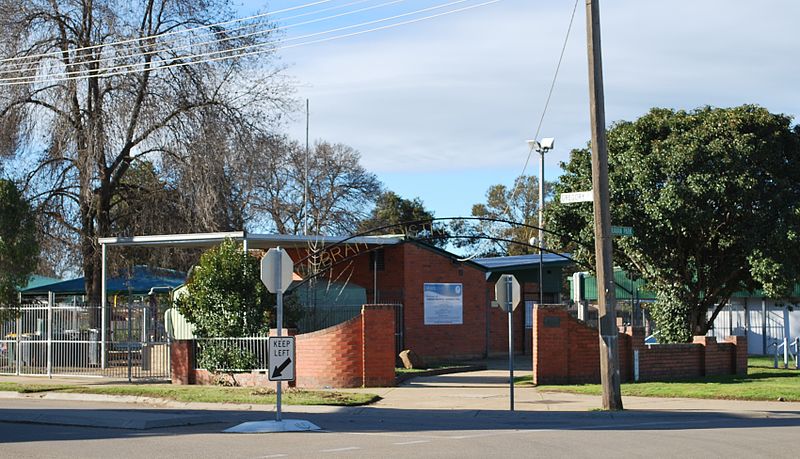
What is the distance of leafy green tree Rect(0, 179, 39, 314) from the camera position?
2947 cm

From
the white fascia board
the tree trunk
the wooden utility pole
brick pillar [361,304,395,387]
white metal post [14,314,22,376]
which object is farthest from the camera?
the tree trunk

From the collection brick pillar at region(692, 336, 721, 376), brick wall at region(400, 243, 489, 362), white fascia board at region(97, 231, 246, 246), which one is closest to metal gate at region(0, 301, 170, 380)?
white fascia board at region(97, 231, 246, 246)

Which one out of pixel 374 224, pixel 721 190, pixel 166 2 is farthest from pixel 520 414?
pixel 374 224

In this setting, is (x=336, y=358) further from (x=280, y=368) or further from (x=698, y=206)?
(x=698, y=206)

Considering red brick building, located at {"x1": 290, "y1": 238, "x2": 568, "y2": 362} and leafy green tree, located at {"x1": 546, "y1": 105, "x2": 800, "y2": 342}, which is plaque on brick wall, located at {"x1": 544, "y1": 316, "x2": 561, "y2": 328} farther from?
red brick building, located at {"x1": 290, "y1": 238, "x2": 568, "y2": 362}

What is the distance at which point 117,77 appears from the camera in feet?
104

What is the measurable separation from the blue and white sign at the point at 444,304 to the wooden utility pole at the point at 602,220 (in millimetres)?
14818

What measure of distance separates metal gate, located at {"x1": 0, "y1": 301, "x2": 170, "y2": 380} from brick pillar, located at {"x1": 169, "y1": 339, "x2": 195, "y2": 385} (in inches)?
58.6

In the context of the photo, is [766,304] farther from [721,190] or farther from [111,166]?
[111,166]

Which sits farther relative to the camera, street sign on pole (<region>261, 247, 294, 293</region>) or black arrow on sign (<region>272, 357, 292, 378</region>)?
street sign on pole (<region>261, 247, 294, 293</region>)

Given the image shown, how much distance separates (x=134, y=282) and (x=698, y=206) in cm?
2312

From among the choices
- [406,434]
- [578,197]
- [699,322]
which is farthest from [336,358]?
[699,322]

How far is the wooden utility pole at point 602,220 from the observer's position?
1931cm

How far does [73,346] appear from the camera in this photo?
94.0 ft
